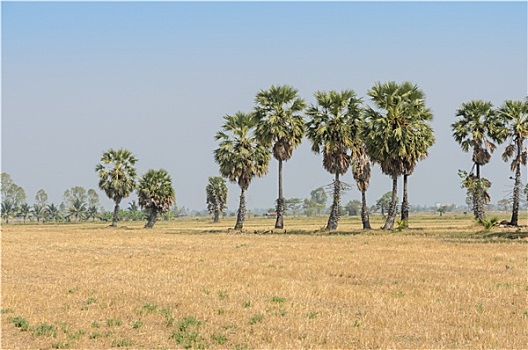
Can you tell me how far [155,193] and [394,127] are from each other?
1746 inches

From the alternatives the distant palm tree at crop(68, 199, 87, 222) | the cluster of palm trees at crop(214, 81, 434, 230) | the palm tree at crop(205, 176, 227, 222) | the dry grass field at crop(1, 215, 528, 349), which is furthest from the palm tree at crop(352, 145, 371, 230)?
the distant palm tree at crop(68, 199, 87, 222)

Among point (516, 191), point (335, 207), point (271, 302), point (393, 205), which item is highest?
point (516, 191)

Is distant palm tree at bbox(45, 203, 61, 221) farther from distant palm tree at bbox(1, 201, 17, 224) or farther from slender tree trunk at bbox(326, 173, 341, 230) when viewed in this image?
slender tree trunk at bbox(326, 173, 341, 230)

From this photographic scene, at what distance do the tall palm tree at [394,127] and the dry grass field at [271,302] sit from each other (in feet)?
84.3

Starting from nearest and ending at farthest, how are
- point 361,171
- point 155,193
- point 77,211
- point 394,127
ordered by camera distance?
point 394,127, point 361,171, point 155,193, point 77,211

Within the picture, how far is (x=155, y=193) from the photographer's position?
91188 millimetres

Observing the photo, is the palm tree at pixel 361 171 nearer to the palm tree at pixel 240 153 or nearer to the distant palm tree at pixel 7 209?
the palm tree at pixel 240 153

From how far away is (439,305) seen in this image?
16578mm

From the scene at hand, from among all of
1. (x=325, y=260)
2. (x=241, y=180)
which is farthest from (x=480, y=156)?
(x=325, y=260)

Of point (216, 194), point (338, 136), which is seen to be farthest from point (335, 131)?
point (216, 194)

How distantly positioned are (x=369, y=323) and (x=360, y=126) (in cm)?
4917

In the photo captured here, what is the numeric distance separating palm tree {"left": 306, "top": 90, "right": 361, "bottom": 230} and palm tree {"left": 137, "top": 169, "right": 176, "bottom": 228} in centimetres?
3551

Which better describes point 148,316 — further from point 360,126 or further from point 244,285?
point 360,126

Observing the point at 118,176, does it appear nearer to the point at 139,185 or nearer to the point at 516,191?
the point at 139,185
